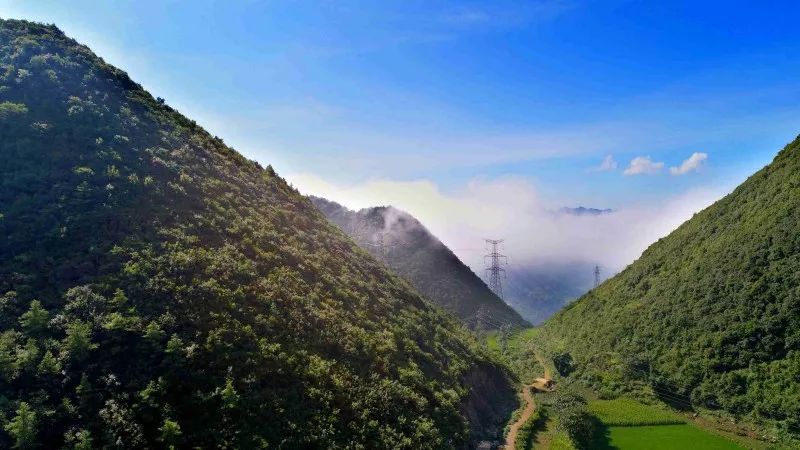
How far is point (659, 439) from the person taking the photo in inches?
1663

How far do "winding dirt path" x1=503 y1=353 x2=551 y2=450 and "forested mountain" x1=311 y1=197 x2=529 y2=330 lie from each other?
34863 mm

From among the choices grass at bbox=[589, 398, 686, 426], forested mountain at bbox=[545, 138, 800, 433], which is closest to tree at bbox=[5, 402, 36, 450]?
grass at bbox=[589, 398, 686, 426]

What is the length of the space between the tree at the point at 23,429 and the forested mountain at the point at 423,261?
84911mm

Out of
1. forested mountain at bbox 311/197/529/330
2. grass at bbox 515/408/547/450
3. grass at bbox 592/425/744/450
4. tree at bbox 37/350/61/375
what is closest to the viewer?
tree at bbox 37/350/61/375

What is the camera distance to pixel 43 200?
32781 mm

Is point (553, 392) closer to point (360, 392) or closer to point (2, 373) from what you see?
point (360, 392)

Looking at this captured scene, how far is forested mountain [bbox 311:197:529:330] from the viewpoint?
108 m

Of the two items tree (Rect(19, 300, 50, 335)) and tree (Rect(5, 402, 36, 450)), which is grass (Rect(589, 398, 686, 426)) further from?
tree (Rect(19, 300, 50, 335))

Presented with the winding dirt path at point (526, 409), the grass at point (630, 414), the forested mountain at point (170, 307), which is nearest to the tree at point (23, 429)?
the forested mountain at point (170, 307)

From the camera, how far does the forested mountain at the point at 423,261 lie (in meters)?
108

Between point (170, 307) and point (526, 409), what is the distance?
39.3 metres

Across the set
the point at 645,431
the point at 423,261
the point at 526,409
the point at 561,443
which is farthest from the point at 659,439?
the point at 423,261

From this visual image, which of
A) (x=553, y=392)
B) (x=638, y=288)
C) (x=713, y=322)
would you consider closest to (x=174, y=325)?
(x=553, y=392)

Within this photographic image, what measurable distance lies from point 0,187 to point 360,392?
3119 centimetres
